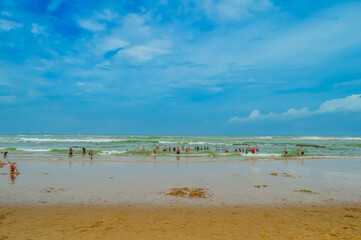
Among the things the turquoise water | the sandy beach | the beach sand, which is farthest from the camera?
the turquoise water

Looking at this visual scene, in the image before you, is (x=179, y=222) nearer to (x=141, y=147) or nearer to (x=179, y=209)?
(x=179, y=209)

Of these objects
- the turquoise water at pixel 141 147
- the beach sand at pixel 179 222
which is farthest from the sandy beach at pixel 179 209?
the turquoise water at pixel 141 147

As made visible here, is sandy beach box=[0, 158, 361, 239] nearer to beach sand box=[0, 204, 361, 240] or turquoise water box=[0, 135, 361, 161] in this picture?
beach sand box=[0, 204, 361, 240]

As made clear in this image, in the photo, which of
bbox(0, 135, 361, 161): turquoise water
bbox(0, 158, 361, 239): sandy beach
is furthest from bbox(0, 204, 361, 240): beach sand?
bbox(0, 135, 361, 161): turquoise water

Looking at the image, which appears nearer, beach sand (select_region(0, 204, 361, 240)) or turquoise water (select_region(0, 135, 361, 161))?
beach sand (select_region(0, 204, 361, 240))

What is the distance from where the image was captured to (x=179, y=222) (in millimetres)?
9195

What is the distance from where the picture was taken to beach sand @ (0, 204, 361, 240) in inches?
316

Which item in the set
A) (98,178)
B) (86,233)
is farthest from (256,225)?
(98,178)

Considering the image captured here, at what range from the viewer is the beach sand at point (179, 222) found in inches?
316

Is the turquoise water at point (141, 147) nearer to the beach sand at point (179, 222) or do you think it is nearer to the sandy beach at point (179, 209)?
the sandy beach at point (179, 209)

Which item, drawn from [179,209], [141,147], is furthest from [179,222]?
[141,147]

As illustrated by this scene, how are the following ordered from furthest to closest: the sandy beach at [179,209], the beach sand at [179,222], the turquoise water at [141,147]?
the turquoise water at [141,147], the sandy beach at [179,209], the beach sand at [179,222]

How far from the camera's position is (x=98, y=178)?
1848cm

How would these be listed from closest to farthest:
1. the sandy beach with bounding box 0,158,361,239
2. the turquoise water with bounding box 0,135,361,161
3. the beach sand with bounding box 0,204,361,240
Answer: the beach sand with bounding box 0,204,361,240
the sandy beach with bounding box 0,158,361,239
the turquoise water with bounding box 0,135,361,161
